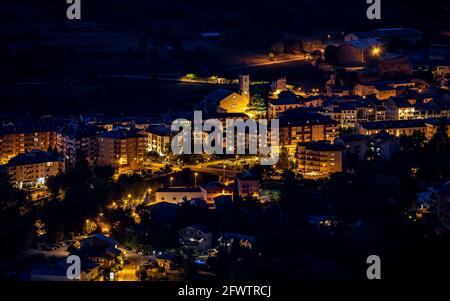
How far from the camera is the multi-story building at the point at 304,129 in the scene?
1068 centimetres

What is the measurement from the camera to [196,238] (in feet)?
26.2

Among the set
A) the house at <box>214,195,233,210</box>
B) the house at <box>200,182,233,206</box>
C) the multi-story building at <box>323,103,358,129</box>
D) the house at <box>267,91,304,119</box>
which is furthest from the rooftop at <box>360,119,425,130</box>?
the house at <box>214,195,233,210</box>

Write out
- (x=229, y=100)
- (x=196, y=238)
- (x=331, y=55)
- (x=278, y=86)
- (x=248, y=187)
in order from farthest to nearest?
(x=331, y=55), (x=278, y=86), (x=229, y=100), (x=248, y=187), (x=196, y=238)

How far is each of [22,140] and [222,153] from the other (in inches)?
86.3

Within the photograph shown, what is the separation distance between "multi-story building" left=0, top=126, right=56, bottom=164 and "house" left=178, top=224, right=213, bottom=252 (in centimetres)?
344

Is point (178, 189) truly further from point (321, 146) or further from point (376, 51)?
point (376, 51)

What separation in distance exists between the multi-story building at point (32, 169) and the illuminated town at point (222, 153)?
0.01 meters

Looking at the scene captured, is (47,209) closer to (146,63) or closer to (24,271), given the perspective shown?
(24,271)

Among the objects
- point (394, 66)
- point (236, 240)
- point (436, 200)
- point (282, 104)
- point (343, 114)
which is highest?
point (394, 66)

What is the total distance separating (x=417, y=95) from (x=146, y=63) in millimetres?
4316

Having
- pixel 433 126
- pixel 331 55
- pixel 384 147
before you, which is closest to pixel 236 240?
pixel 384 147

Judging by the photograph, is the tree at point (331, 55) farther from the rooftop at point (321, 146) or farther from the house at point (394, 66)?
the rooftop at point (321, 146)

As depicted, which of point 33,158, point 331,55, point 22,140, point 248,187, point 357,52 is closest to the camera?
point 248,187

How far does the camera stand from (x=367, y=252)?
24.5 ft
